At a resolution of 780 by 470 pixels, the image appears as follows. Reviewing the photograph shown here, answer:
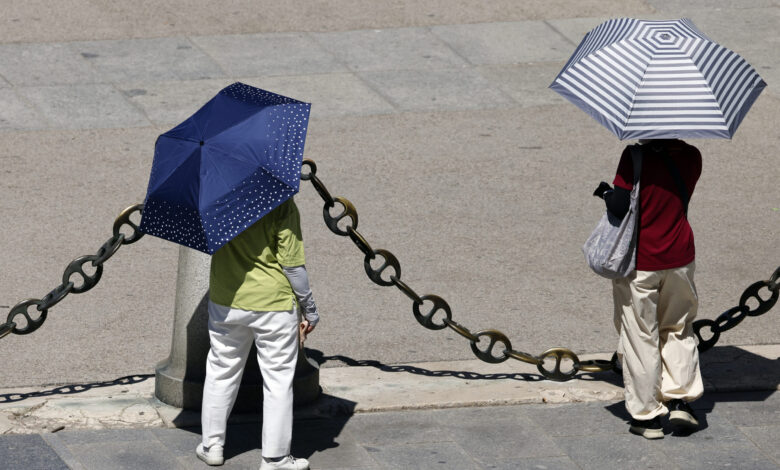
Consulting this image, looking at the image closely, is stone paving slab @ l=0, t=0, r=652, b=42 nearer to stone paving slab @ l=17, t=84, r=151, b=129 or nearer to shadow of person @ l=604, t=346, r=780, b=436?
stone paving slab @ l=17, t=84, r=151, b=129

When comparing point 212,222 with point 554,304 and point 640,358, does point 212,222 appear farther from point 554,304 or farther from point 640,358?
point 554,304

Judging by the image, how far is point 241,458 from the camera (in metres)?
6.02

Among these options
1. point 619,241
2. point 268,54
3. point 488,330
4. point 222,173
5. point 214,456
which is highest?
point 268,54

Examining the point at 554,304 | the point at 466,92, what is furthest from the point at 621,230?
the point at 466,92

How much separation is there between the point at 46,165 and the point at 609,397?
4.81 m

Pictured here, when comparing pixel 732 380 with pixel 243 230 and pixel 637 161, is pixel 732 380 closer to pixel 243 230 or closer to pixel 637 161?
pixel 637 161

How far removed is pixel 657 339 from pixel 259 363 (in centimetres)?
191

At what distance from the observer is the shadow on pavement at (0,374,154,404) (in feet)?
21.3

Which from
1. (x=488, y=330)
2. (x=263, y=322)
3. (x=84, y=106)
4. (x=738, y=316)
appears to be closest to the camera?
(x=263, y=322)

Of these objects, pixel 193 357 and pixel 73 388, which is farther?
pixel 73 388

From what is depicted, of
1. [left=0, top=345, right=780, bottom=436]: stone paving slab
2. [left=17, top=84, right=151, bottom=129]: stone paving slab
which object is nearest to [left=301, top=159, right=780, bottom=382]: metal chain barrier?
[left=0, top=345, right=780, bottom=436]: stone paving slab

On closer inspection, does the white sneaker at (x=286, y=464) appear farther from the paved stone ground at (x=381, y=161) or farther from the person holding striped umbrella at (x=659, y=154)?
the person holding striped umbrella at (x=659, y=154)

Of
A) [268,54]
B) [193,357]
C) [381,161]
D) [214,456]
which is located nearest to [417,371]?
[193,357]

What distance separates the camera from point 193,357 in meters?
6.37
